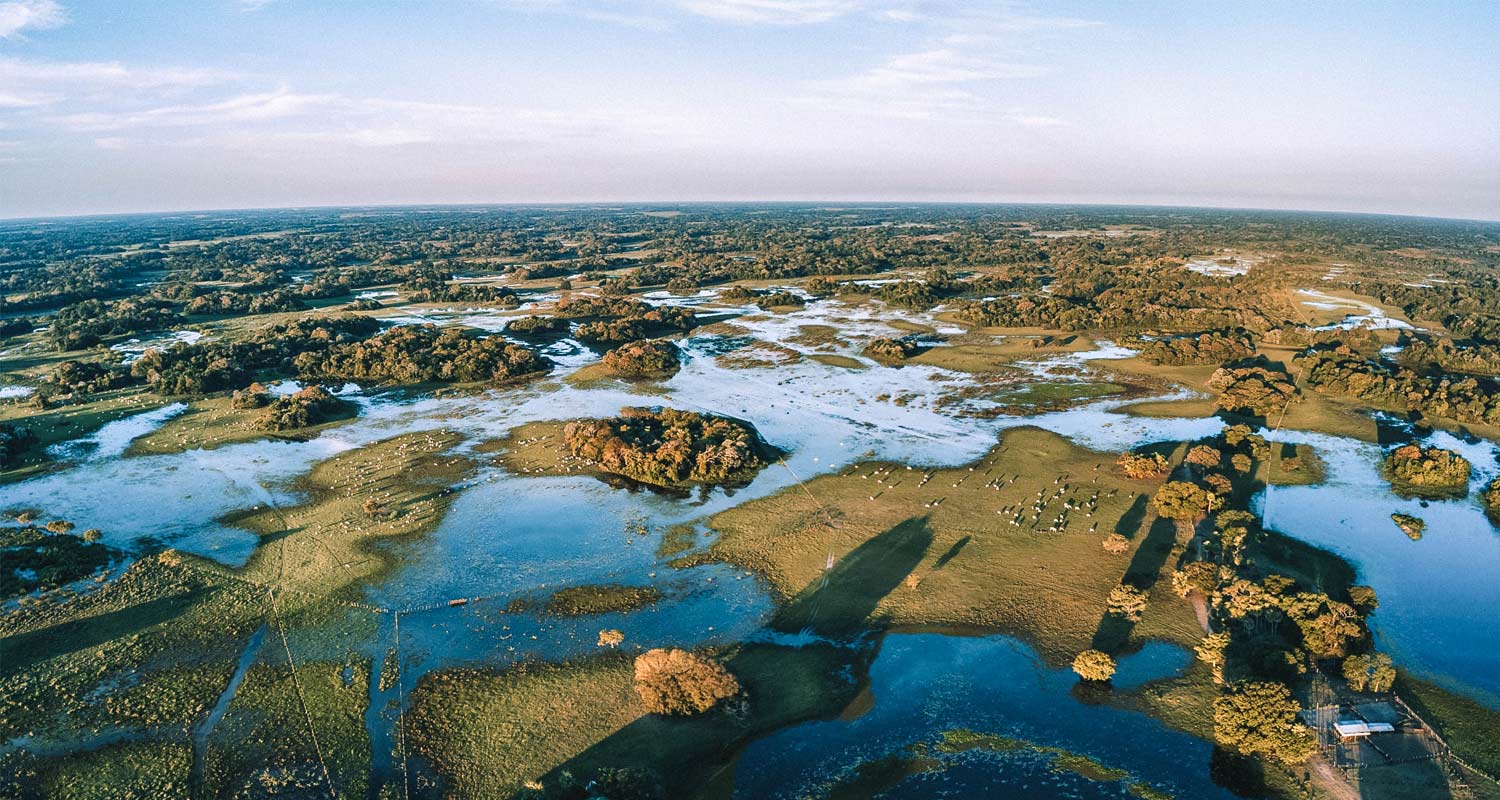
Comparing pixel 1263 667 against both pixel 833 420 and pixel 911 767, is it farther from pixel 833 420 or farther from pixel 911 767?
pixel 833 420

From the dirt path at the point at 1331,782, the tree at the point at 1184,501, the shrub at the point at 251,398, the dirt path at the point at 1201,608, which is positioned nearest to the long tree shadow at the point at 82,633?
the shrub at the point at 251,398

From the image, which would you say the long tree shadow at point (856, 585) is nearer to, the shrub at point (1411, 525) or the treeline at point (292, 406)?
the shrub at point (1411, 525)

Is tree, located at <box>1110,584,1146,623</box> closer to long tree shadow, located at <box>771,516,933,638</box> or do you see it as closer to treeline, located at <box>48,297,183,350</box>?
long tree shadow, located at <box>771,516,933,638</box>

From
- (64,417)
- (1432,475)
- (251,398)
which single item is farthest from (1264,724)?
(64,417)

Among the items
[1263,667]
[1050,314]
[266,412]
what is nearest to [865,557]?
[1263,667]

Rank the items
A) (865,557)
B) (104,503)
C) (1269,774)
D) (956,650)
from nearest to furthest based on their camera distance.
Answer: (1269,774), (956,650), (865,557), (104,503)

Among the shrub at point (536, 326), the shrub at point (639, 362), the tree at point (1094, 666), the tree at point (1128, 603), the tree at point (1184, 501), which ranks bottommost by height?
the tree at point (1094, 666)

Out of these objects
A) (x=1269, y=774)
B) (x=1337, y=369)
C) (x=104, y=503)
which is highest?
(x=1337, y=369)
